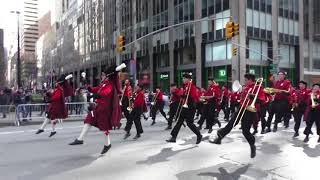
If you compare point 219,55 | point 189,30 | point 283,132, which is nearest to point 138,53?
point 189,30

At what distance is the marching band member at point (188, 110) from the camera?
1073 cm

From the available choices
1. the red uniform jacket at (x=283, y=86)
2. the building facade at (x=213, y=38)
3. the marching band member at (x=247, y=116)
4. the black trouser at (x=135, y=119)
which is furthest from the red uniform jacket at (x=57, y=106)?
the building facade at (x=213, y=38)

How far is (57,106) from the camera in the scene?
40.1 feet

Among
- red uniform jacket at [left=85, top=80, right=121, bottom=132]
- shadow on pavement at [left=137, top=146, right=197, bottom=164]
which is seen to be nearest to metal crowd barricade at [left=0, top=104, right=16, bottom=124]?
red uniform jacket at [left=85, top=80, right=121, bottom=132]

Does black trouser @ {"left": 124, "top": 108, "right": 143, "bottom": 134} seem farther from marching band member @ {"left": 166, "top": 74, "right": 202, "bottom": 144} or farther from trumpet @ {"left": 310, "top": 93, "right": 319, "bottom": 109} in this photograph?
trumpet @ {"left": 310, "top": 93, "right": 319, "bottom": 109}

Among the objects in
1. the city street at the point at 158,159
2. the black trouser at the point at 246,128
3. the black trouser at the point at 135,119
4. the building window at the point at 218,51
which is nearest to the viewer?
the city street at the point at 158,159

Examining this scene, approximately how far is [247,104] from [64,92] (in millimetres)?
5608

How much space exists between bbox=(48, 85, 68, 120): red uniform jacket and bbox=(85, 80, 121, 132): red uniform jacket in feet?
9.84

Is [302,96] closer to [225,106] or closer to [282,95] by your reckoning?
[282,95]

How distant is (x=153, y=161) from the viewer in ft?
28.2

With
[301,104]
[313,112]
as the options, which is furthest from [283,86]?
[313,112]

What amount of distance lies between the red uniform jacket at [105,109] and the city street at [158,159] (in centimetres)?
67

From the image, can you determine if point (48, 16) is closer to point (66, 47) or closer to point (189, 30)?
point (66, 47)

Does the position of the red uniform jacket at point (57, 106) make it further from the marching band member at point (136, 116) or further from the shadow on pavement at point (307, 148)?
the shadow on pavement at point (307, 148)
